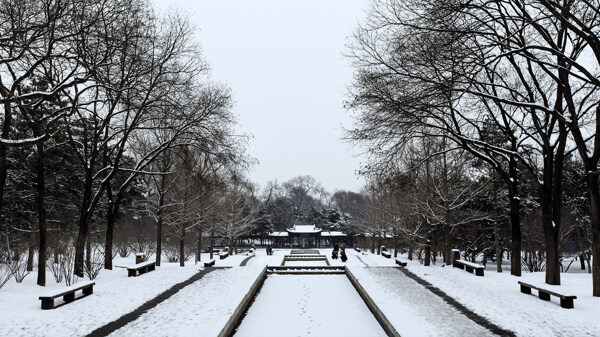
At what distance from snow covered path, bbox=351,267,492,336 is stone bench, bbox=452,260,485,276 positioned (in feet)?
10.2

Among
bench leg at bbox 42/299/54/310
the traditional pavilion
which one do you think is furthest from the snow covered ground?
the traditional pavilion

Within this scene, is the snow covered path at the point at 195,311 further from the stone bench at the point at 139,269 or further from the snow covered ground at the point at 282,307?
the stone bench at the point at 139,269

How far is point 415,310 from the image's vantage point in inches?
412

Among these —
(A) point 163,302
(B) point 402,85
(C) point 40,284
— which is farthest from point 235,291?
(B) point 402,85

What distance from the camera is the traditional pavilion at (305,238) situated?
72000 millimetres

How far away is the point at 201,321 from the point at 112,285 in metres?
6.51

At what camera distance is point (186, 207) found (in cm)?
2828

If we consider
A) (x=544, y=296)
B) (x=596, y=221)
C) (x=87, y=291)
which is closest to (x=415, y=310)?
(x=544, y=296)

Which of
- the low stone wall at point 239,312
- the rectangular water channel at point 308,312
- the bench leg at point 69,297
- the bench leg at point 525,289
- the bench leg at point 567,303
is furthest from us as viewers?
the bench leg at point 525,289

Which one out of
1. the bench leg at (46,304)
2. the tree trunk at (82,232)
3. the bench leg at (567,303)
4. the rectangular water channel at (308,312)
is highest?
the tree trunk at (82,232)

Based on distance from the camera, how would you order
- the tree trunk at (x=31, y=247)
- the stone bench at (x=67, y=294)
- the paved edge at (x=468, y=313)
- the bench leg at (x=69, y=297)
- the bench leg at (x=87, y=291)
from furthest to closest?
the tree trunk at (x=31, y=247) < the bench leg at (x=87, y=291) < the bench leg at (x=69, y=297) < the stone bench at (x=67, y=294) < the paved edge at (x=468, y=313)

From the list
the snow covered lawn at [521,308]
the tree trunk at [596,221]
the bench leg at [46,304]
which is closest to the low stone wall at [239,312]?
the bench leg at [46,304]

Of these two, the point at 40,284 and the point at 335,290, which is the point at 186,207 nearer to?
the point at 40,284

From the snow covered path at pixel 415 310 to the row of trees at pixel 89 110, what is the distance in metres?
8.95
